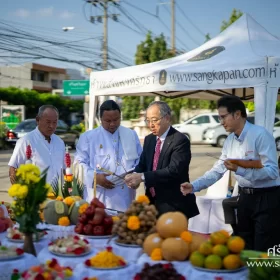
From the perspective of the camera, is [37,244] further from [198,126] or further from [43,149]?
[198,126]

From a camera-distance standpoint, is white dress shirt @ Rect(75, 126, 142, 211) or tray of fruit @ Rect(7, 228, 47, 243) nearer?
tray of fruit @ Rect(7, 228, 47, 243)

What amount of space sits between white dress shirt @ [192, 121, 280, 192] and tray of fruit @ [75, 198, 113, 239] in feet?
2.84

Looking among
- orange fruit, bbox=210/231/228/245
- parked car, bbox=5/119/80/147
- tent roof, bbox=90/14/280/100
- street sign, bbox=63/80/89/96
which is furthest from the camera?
street sign, bbox=63/80/89/96

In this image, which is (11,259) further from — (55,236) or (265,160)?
(265,160)

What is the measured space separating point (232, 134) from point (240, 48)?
11.6 ft

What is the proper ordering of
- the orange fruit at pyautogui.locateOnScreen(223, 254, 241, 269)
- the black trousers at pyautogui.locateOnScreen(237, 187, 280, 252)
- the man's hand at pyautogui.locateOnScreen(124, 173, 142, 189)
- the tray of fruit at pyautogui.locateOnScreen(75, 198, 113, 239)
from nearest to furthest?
the orange fruit at pyautogui.locateOnScreen(223, 254, 241, 269) → the tray of fruit at pyautogui.locateOnScreen(75, 198, 113, 239) → the black trousers at pyautogui.locateOnScreen(237, 187, 280, 252) → the man's hand at pyautogui.locateOnScreen(124, 173, 142, 189)

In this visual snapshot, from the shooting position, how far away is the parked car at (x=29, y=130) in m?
27.0

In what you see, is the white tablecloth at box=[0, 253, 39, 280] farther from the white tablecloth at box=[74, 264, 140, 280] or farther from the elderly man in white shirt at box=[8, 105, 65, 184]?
the elderly man in white shirt at box=[8, 105, 65, 184]

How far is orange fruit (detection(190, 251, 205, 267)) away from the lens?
3.05m

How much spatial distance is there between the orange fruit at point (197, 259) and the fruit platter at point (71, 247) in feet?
2.35

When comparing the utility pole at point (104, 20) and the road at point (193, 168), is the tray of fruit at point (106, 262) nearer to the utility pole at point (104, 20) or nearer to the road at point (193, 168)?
the road at point (193, 168)

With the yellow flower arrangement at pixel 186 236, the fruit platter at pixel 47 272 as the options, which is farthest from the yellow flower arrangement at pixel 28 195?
the yellow flower arrangement at pixel 186 236

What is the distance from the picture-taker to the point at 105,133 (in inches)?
217

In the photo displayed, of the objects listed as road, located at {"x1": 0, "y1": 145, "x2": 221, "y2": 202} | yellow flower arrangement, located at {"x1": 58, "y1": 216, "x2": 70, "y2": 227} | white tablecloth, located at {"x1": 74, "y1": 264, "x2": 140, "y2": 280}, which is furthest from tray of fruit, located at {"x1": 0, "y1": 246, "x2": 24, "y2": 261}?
road, located at {"x1": 0, "y1": 145, "x2": 221, "y2": 202}
